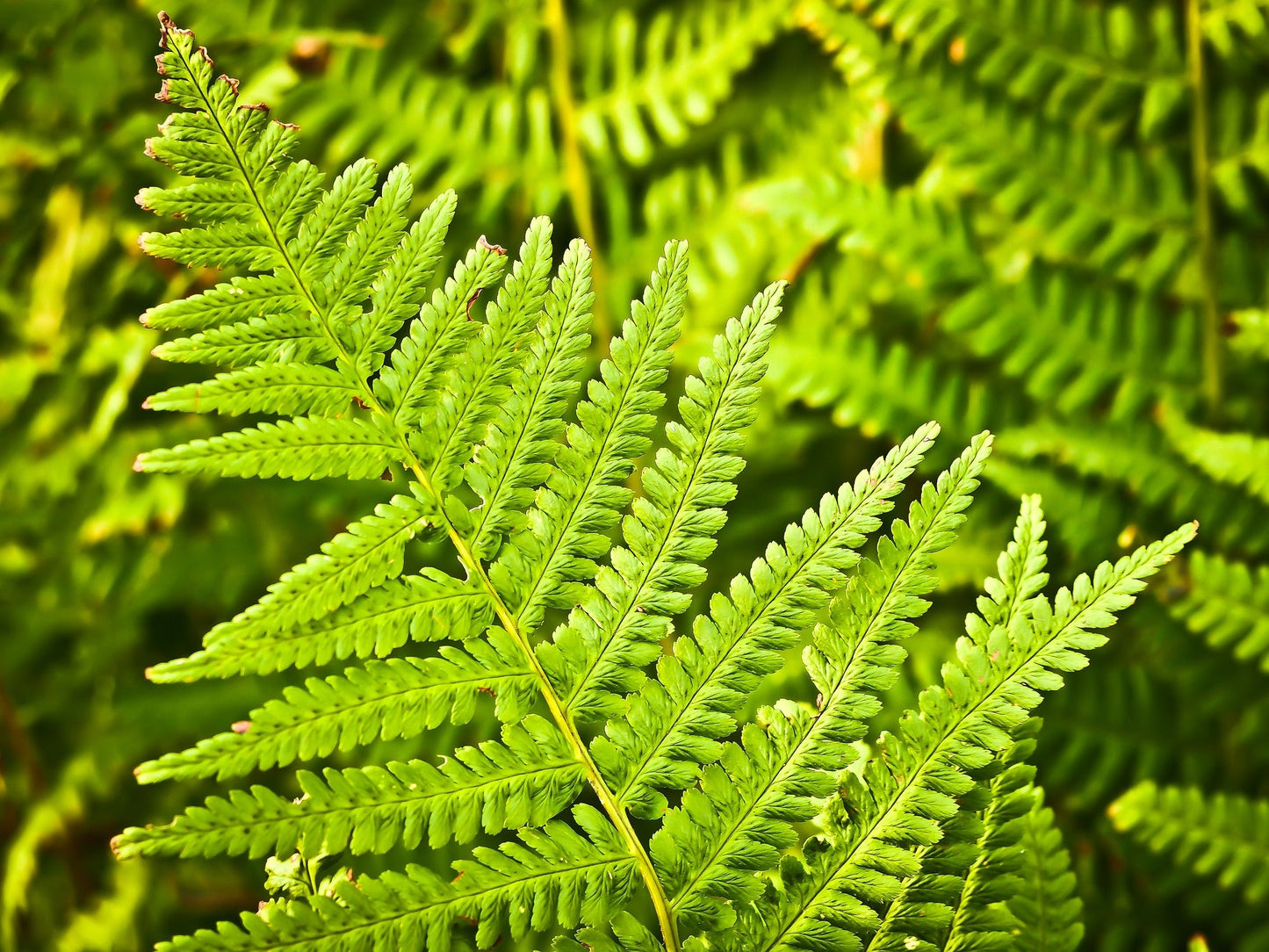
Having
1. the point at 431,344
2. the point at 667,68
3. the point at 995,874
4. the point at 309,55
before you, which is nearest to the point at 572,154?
the point at 667,68

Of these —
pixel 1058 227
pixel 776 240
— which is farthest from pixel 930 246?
pixel 776 240

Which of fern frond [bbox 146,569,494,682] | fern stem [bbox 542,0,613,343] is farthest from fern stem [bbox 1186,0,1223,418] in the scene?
fern frond [bbox 146,569,494,682]

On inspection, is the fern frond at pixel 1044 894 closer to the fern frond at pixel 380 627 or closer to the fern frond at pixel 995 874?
the fern frond at pixel 995 874

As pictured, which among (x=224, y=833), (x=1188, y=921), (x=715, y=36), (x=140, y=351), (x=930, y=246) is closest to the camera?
(x=224, y=833)

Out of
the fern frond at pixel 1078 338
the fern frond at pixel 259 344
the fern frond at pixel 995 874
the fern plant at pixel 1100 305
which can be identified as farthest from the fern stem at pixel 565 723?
the fern frond at pixel 1078 338

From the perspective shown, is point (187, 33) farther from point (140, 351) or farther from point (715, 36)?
point (715, 36)

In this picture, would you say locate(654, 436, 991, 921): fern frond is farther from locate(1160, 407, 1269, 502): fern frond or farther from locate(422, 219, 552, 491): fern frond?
locate(1160, 407, 1269, 502): fern frond
